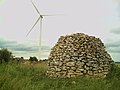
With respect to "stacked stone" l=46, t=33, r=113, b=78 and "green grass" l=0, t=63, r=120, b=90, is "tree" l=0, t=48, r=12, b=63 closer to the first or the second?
"green grass" l=0, t=63, r=120, b=90

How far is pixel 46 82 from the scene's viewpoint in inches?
615

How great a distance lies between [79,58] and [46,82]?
10.3 feet

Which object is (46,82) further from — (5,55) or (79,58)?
(5,55)

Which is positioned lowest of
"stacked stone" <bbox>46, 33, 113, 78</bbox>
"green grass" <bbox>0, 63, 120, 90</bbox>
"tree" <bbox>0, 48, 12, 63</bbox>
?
"green grass" <bbox>0, 63, 120, 90</bbox>

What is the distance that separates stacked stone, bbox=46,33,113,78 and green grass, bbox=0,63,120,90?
754 mm

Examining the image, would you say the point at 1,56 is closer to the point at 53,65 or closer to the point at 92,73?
the point at 53,65

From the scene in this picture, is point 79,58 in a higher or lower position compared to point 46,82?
higher

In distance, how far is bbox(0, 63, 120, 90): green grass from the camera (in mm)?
7329

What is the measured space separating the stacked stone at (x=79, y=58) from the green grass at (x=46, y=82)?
2.47ft

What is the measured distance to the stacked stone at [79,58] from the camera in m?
18.1

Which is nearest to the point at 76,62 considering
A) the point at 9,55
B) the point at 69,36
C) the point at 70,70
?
the point at 70,70

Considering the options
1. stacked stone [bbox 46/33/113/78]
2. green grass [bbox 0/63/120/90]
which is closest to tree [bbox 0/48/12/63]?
green grass [bbox 0/63/120/90]

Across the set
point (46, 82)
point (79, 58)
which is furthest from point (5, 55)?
point (46, 82)

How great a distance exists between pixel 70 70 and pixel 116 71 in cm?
242
